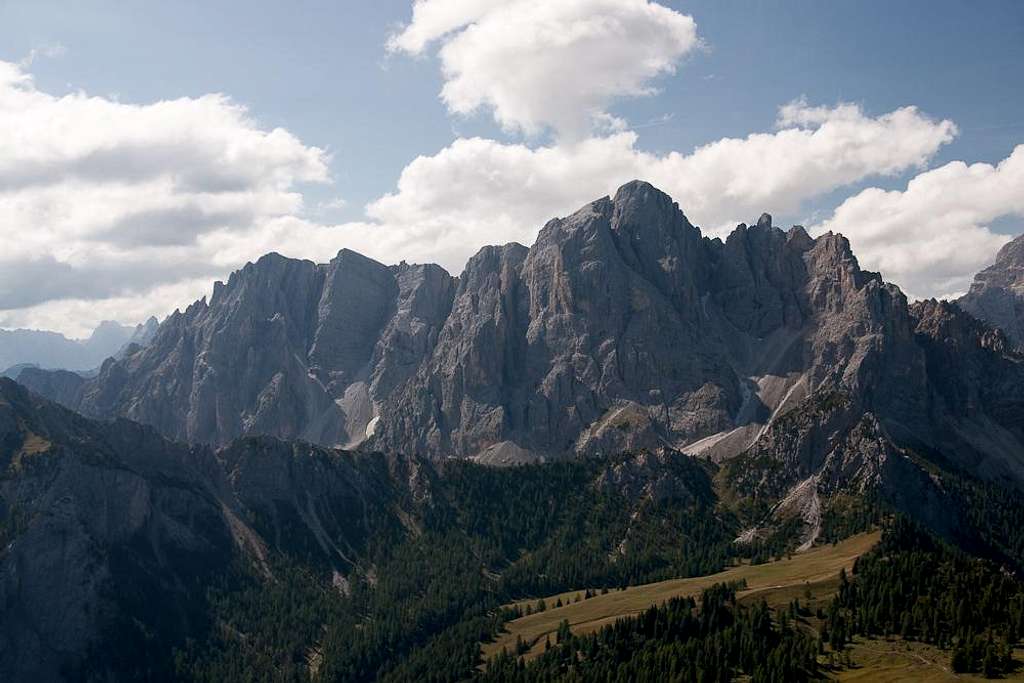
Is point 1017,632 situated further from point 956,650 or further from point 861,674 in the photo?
point 861,674

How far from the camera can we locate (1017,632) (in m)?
171

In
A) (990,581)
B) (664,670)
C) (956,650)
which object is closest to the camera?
(956,650)

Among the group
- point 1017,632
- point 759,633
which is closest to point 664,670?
point 759,633

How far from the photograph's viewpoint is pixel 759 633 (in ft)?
621

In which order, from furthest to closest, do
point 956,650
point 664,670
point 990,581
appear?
1. point 990,581
2. point 664,670
3. point 956,650

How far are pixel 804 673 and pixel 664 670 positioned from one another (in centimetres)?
2568

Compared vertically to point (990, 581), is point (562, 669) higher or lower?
lower

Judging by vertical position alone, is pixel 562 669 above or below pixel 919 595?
below

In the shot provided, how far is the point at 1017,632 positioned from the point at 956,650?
15203mm

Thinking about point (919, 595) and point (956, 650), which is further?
point (919, 595)

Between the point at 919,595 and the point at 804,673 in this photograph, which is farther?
the point at 919,595

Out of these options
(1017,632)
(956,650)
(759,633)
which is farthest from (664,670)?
(1017,632)

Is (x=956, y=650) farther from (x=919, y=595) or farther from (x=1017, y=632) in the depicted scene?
(x=919, y=595)

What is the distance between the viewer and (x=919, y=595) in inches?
7559
